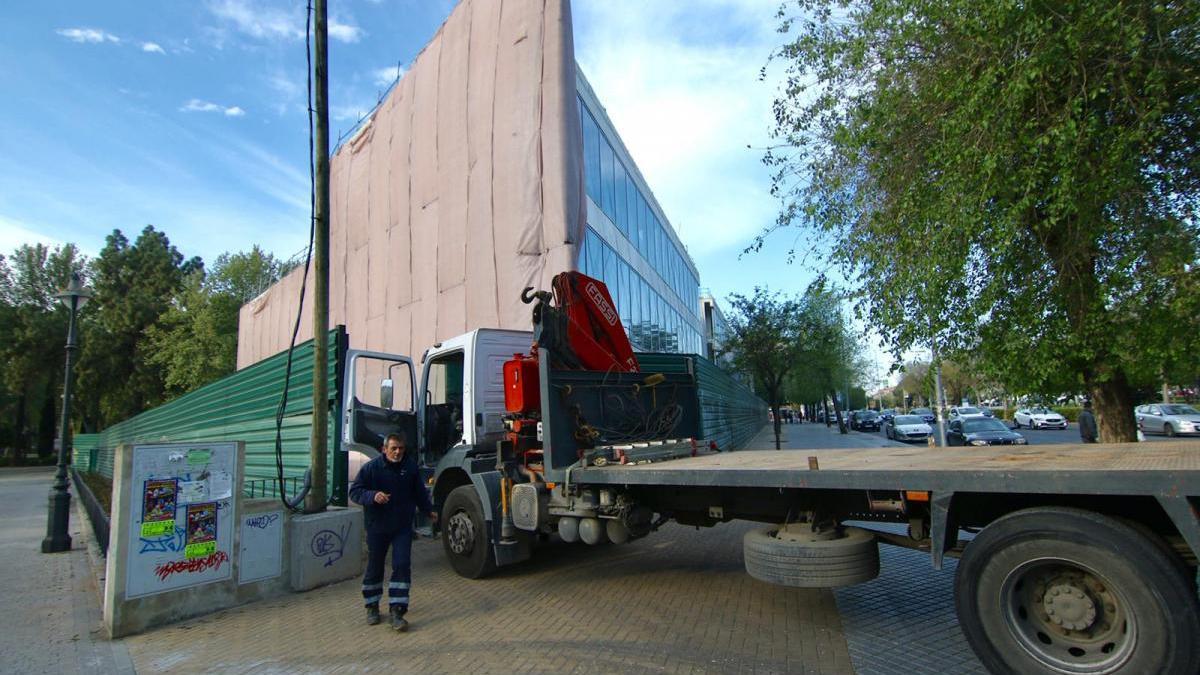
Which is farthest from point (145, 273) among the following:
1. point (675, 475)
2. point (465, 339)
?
point (675, 475)

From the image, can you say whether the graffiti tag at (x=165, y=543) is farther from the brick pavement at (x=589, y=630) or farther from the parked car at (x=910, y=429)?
the parked car at (x=910, y=429)

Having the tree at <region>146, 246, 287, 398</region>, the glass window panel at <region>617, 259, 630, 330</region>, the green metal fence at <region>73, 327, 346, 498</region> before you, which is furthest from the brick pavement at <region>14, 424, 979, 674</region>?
the tree at <region>146, 246, 287, 398</region>

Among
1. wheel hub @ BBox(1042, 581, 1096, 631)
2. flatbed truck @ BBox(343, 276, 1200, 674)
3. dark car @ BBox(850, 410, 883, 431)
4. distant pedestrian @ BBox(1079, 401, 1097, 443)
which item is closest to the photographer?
flatbed truck @ BBox(343, 276, 1200, 674)

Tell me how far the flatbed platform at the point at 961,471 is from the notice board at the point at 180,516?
11.4 feet

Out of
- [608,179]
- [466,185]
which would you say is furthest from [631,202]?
[466,185]

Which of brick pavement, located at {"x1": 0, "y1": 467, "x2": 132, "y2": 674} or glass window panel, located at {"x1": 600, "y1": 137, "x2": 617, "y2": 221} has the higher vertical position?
glass window panel, located at {"x1": 600, "y1": 137, "x2": 617, "y2": 221}

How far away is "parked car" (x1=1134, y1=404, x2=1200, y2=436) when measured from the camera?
2405cm

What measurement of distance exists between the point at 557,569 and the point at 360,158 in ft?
52.6

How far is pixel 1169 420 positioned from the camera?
24.6 metres

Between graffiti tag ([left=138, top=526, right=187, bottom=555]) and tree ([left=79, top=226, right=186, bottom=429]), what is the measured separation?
34804 mm

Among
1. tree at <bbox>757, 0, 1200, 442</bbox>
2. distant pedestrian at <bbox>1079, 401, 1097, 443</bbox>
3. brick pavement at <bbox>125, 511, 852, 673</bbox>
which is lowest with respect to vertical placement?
brick pavement at <bbox>125, 511, 852, 673</bbox>

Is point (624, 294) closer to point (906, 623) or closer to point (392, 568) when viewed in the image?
point (392, 568)

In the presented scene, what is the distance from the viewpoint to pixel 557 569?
7051 mm

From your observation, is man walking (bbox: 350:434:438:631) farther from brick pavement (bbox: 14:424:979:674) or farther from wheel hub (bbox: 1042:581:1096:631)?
wheel hub (bbox: 1042:581:1096:631)
